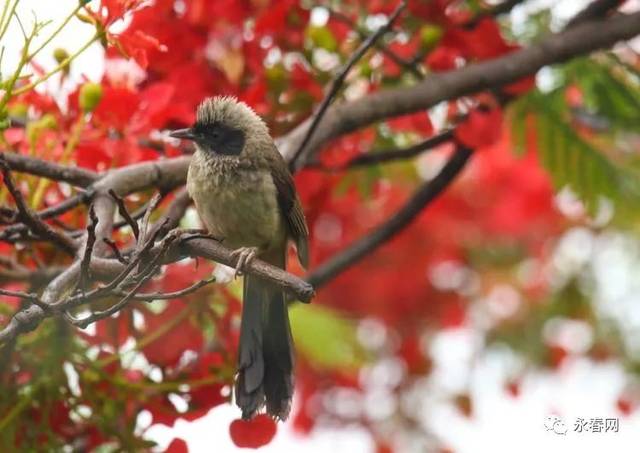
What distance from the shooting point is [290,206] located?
4.19 metres

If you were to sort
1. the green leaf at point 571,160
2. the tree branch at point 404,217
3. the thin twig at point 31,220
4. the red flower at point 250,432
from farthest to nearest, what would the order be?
the green leaf at point 571,160
the tree branch at point 404,217
the red flower at point 250,432
the thin twig at point 31,220

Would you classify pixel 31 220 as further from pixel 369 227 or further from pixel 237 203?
pixel 369 227

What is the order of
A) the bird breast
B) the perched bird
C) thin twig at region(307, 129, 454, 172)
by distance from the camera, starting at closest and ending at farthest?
the perched bird → the bird breast → thin twig at region(307, 129, 454, 172)

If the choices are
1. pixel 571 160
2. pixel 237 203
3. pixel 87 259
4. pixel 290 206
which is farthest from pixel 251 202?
pixel 571 160

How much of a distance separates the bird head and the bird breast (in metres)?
0.06

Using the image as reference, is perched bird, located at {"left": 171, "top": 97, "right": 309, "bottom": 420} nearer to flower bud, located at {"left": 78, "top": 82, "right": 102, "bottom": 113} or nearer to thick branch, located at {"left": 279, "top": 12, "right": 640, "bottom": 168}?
thick branch, located at {"left": 279, "top": 12, "right": 640, "bottom": 168}

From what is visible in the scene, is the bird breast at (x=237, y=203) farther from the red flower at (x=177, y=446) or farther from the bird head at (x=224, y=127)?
the red flower at (x=177, y=446)

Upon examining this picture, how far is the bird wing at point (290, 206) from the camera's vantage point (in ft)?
13.3

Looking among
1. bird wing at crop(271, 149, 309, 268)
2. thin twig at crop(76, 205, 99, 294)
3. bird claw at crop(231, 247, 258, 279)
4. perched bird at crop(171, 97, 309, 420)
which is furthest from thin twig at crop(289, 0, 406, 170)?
thin twig at crop(76, 205, 99, 294)

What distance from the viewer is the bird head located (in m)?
4.14

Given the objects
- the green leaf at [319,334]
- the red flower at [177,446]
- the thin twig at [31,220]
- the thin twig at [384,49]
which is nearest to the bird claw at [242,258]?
the thin twig at [31,220]

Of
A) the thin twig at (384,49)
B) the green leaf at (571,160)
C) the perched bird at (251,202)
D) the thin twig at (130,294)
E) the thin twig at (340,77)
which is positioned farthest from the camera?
the green leaf at (571,160)

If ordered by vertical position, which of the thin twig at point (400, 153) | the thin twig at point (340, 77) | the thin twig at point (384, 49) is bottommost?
the thin twig at point (340, 77)

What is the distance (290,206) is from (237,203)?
0.21 metres
